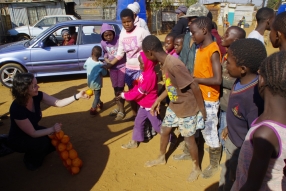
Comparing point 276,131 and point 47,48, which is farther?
point 47,48

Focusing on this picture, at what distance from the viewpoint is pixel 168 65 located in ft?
8.38

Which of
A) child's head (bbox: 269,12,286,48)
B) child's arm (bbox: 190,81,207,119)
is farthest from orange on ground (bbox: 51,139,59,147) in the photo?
child's head (bbox: 269,12,286,48)

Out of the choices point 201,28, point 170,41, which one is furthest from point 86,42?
point 201,28

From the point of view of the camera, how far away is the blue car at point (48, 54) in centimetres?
662

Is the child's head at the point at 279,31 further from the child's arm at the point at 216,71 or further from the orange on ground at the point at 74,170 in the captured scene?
the orange on ground at the point at 74,170

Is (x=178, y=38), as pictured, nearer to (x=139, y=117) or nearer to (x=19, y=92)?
(x=139, y=117)

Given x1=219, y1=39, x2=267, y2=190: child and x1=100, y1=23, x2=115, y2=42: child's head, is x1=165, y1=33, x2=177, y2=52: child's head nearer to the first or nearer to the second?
x1=100, y1=23, x2=115, y2=42: child's head

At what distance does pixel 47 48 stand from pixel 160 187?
545 centimetres

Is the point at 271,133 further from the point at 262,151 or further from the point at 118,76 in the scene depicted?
the point at 118,76

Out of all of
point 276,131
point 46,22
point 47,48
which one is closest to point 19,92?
point 276,131

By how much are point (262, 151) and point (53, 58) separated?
21.6 feet

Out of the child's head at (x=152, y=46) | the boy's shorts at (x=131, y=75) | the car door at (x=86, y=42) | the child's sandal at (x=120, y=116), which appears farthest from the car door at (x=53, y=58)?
the child's head at (x=152, y=46)

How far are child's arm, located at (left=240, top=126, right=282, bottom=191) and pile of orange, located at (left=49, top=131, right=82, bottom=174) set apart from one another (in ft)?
8.08

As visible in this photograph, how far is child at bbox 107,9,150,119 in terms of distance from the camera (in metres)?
3.86
